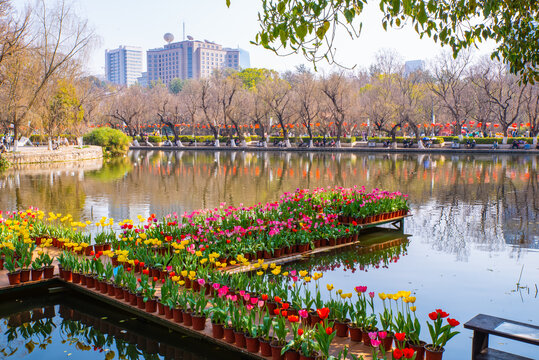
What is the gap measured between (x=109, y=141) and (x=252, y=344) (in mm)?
38975

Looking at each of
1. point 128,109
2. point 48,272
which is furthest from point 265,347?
point 128,109

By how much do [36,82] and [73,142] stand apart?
18.1m

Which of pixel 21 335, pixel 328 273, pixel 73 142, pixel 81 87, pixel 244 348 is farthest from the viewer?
pixel 73 142

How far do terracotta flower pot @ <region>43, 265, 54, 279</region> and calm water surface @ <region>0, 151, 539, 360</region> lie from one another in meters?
4.02

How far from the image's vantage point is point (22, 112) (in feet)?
91.5

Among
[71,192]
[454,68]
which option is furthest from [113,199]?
[454,68]

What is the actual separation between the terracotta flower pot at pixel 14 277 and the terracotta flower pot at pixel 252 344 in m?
3.86

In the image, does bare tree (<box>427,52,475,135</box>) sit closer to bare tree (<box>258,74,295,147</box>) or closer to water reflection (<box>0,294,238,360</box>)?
bare tree (<box>258,74,295,147</box>)

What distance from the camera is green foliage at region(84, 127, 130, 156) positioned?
4134cm

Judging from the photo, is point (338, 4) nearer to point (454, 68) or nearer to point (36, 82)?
point (36, 82)

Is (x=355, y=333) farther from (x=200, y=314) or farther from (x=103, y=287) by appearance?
(x=103, y=287)

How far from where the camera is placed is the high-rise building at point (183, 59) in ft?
532

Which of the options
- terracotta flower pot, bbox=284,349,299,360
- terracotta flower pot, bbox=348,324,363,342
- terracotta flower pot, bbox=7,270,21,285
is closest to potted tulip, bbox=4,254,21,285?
terracotta flower pot, bbox=7,270,21,285

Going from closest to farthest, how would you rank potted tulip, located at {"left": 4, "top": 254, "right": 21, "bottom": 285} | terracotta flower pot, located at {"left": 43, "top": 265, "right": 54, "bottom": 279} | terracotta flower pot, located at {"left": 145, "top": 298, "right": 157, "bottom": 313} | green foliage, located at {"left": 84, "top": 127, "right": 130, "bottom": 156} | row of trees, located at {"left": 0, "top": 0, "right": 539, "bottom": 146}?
terracotta flower pot, located at {"left": 145, "top": 298, "right": 157, "bottom": 313} → potted tulip, located at {"left": 4, "top": 254, "right": 21, "bottom": 285} → terracotta flower pot, located at {"left": 43, "top": 265, "right": 54, "bottom": 279} → row of trees, located at {"left": 0, "top": 0, "right": 539, "bottom": 146} → green foliage, located at {"left": 84, "top": 127, "right": 130, "bottom": 156}
